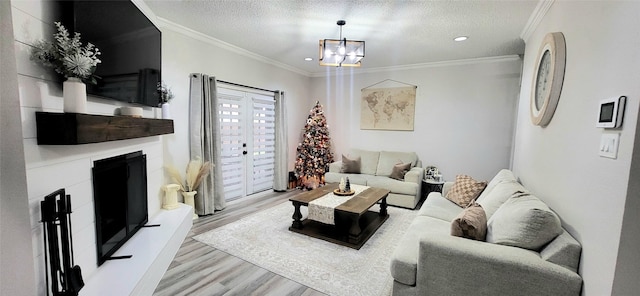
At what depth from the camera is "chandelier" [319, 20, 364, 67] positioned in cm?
287

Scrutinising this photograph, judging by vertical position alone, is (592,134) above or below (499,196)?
above

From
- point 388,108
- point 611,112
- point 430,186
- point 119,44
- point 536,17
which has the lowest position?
point 430,186

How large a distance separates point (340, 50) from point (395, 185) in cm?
250

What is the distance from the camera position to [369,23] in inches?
117

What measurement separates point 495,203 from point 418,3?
2.01m

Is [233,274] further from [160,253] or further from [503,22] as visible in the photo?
[503,22]

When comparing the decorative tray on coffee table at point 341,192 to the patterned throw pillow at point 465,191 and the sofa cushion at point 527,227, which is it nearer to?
the patterned throw pillow at point 465,191

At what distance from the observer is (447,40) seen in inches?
138

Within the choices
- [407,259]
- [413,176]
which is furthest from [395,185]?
[407,259]

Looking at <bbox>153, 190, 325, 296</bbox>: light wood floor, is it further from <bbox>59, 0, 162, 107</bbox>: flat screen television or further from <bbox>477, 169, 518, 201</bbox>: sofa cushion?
<bbox>477, 169, 518, 201</bbox>: sofa cushion

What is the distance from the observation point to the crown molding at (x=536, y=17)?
2.30 metres

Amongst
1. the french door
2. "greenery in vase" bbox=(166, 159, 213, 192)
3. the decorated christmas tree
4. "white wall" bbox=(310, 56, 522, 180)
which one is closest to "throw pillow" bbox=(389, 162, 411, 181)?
"white wall" bbox=(310, 56, 522, 180)

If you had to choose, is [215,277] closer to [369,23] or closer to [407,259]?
[407,259]

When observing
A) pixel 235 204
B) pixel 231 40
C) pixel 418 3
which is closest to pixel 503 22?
pixel 418 3
